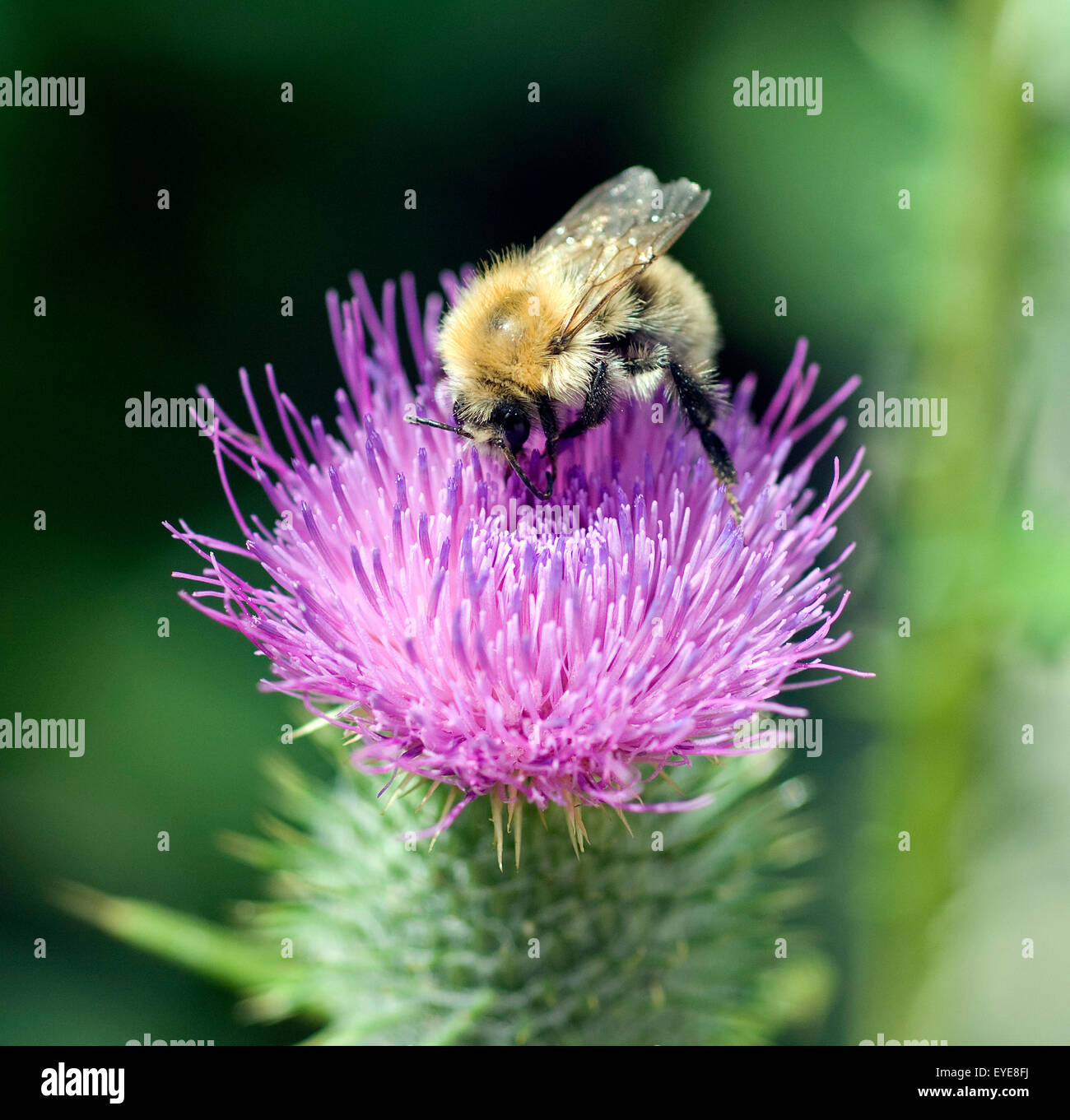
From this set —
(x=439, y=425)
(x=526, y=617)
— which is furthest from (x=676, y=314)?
(x=526, y=617)

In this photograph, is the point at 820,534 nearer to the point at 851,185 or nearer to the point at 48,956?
the point at 851,185

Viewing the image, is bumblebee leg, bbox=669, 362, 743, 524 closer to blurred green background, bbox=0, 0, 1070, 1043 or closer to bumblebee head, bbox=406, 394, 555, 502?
bumblebee head, bbox=406, 394, 555, 502

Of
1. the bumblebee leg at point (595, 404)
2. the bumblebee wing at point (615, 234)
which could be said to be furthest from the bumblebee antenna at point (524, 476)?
the bumblebee wing at point (615, 234)

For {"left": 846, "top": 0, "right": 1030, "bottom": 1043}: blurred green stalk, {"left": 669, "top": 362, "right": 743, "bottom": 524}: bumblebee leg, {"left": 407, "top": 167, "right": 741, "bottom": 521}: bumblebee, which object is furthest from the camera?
{"left": 846, "top": 0, "right": 1030, "bottom": 1043}: blurred green stalk

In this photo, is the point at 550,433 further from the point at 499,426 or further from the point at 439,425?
the point at 439,425

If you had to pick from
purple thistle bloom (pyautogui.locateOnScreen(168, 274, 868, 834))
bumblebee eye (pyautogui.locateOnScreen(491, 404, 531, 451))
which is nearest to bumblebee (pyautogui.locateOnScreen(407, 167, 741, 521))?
bumblebee eye (pyautogui.locateOnScreen(491, 404, 531, 451))

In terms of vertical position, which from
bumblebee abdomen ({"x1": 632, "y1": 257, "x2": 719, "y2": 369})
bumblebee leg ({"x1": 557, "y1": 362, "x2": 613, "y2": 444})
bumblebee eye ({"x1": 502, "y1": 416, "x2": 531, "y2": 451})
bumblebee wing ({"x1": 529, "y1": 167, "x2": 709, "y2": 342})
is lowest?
bumblebee eye ({"x1": 502, "y1": 416, "x2": 531, "y2": 451})
